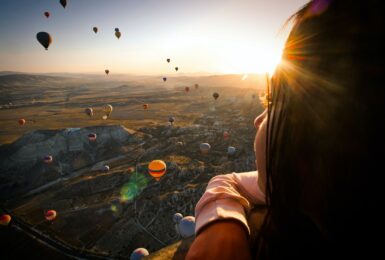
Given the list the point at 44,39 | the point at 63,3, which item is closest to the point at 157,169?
the point at 44,39

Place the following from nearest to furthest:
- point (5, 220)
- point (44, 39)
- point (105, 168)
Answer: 1. point (5, 220)
2. point (105, 168)
3. point (44, 39)

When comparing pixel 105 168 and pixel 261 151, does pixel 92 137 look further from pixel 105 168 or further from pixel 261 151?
pixel 261 151

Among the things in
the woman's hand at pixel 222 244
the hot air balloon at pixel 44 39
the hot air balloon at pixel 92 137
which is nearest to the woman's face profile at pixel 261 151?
the woman's hand at pixel 222 244

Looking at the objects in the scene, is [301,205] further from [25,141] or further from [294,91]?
[25,141]

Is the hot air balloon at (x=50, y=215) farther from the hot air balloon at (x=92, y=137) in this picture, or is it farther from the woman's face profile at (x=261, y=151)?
the woman's face profile at (x=261, y=151)

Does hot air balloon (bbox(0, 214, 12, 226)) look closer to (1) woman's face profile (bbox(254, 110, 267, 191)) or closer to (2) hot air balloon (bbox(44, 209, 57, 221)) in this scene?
(2) hot air balloon (bbox(44, 209, 57, 221))

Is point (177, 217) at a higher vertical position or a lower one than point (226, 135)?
lower

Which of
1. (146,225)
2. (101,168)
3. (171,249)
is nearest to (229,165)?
(146,225)
